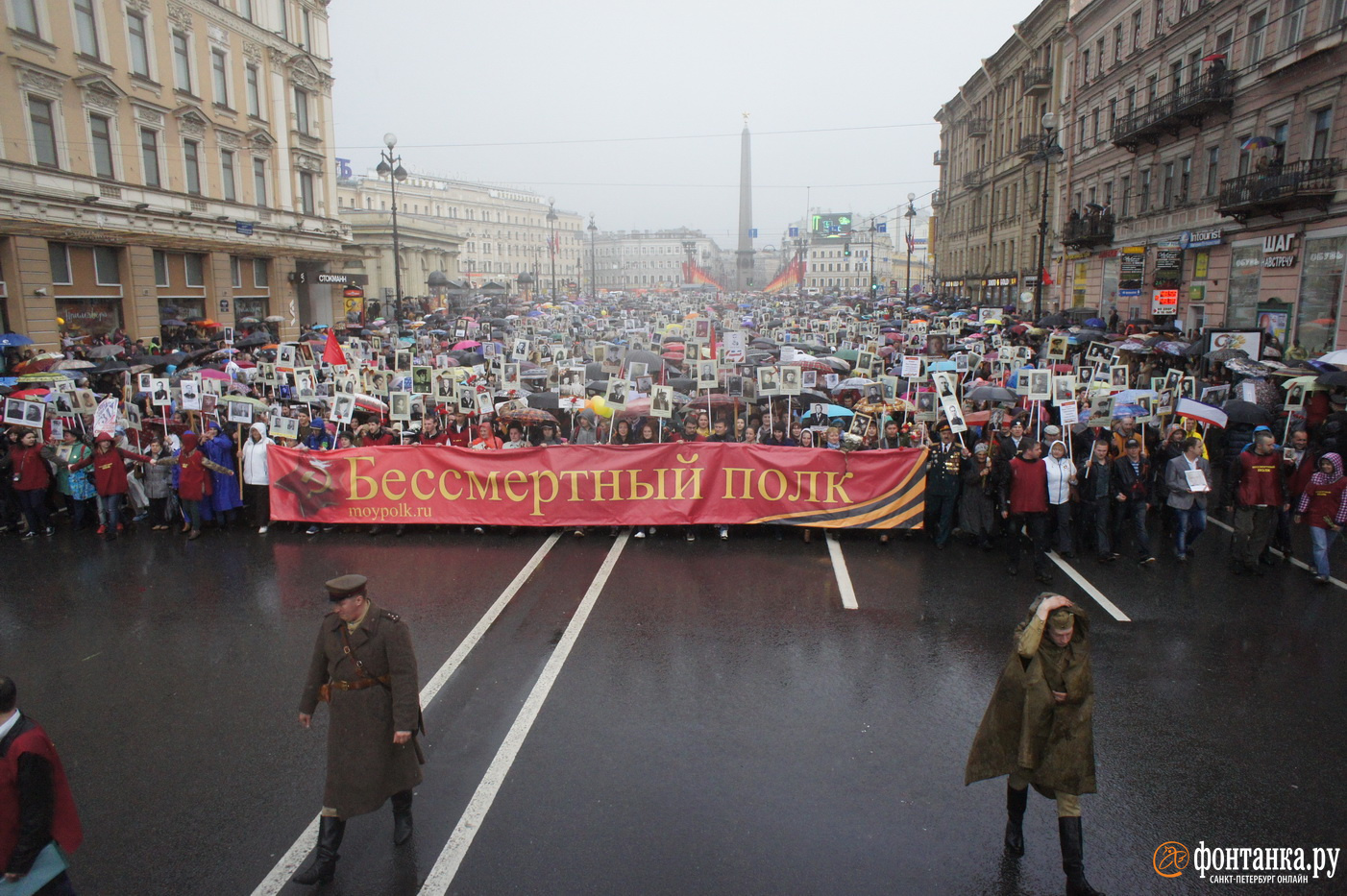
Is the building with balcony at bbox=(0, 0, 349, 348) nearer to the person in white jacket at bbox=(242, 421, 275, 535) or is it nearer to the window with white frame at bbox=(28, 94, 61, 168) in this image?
the window with white frame at bbox=(28, 94, 61, 168)

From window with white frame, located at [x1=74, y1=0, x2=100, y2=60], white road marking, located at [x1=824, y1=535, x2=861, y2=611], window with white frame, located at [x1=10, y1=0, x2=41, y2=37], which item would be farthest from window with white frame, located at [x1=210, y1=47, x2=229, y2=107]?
white road marking, located at [x1=824, y1=535, x2=861, y2=611]

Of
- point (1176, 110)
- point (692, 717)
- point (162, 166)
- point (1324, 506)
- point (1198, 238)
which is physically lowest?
point (692, 717)

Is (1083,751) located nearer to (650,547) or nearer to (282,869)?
(282,869)

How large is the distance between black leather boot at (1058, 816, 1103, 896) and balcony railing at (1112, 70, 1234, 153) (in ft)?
90.3

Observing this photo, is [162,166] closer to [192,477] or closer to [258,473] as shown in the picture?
[192,477]

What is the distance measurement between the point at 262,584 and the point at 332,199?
37.0m

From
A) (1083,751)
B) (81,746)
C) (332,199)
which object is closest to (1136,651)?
(1083,751)

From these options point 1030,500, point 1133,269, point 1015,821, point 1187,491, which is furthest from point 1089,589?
point 1133,269

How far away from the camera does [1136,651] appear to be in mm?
7340

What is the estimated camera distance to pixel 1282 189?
20.7 meters

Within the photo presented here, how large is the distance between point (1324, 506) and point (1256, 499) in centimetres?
60

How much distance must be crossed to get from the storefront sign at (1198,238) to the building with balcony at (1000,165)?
847cm

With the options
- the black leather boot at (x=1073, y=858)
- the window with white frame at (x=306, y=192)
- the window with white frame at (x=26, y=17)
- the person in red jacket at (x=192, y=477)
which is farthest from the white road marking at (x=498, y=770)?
the window with white frame at (x=306, y=192)

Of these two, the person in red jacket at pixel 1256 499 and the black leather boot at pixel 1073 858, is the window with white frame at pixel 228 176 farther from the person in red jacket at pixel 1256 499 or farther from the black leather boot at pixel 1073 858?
the black leather boot at pixel 1073 858
